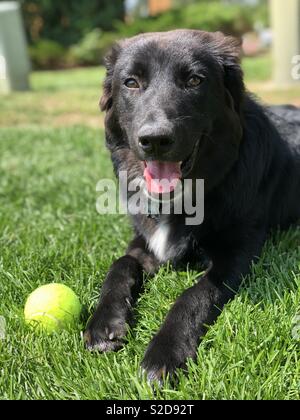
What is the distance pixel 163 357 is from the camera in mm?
1987

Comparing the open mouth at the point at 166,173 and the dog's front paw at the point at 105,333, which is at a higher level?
the open mouth at the point at 166,173

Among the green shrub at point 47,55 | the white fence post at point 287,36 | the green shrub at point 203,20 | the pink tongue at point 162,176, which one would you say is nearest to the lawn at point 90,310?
the pink tongue at point 162,176

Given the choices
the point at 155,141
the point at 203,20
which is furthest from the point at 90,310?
the point at 203,20

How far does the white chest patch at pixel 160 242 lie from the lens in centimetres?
282

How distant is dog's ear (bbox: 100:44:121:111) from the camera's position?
2982 millimetres

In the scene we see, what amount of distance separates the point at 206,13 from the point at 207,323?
808 inches

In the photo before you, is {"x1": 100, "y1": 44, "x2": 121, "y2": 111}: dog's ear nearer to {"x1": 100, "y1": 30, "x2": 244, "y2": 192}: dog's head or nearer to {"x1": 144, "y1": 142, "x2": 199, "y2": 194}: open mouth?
{"x1": 100, "y1": 30, "x2": 244, "y2": 192}: dog's head

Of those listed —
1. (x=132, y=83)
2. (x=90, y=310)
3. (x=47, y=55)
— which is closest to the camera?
(x=90, y=310)

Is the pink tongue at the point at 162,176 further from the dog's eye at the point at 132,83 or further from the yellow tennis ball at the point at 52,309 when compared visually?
the yellow tennis ball at the point at 52,309

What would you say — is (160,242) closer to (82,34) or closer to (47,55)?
(47,55)

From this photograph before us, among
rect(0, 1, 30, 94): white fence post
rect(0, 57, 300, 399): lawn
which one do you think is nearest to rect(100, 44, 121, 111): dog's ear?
rect(0, 57, 300, 399): lawn

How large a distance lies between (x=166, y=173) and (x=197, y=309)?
2.37 feet

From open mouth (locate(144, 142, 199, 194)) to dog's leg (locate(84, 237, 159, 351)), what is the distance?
1.28 ft
